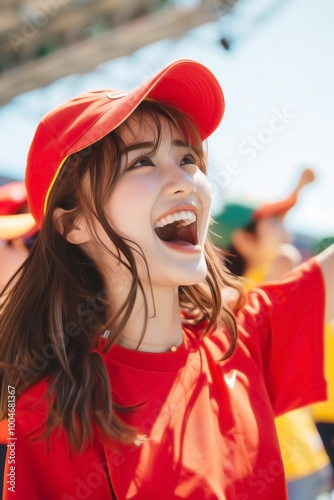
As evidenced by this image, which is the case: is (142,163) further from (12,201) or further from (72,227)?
(12,201)

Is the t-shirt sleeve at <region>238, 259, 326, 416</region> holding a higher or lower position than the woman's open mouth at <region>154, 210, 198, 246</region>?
lower

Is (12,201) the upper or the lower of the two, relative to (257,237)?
upper

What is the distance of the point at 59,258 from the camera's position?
4.67 feet

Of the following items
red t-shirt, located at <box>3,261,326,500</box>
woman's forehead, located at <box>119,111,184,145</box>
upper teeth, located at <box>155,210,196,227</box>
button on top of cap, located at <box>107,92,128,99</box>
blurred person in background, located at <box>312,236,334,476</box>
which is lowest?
blurred person in background, located at <box>312,236,334,476</box>

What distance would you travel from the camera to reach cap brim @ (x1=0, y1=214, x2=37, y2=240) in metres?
2.20

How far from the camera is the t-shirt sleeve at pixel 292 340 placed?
4.66 feet

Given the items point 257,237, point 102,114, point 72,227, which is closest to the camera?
point 102,114

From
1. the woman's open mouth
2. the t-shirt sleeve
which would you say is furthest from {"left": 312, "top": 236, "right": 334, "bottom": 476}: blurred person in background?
the woman's open mouth

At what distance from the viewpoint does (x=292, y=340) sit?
4.67ft

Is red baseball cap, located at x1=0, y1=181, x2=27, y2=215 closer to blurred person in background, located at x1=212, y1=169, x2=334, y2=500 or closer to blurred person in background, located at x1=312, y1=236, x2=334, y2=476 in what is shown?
blurred person in background, located at x1=212, y1=169, x2=334, y2=500

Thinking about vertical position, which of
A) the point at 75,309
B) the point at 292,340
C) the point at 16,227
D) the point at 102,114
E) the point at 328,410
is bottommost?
the point at 328,410

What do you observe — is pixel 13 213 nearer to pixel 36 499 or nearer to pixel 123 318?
pixel 123 318

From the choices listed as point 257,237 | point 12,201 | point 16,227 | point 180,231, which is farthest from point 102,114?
point 257,237

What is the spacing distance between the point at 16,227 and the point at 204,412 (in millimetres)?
1178
